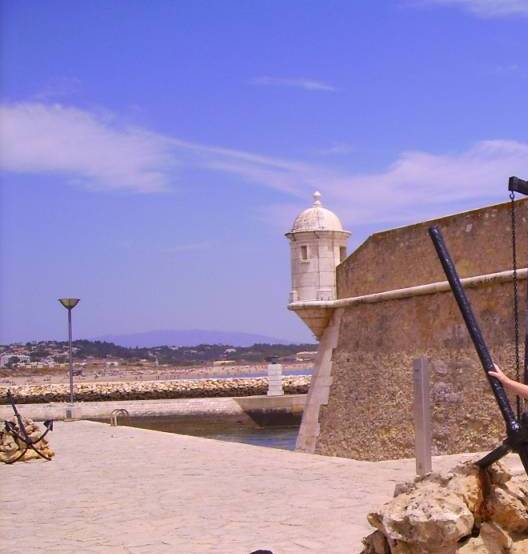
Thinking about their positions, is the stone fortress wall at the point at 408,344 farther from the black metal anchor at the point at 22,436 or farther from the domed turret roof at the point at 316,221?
the black metal anchor at the point at 22,436

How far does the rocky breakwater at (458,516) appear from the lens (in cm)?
362

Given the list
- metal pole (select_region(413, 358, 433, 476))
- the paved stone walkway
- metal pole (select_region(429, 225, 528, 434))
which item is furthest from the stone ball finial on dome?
metal pole (select_region(429, 225, 528, 434))

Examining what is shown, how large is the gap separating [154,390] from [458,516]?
115ft

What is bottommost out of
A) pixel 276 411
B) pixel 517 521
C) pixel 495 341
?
pixel 276 411

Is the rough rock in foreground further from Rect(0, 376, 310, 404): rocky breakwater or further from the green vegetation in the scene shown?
the green vegetation

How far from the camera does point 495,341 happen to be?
9.57 meters

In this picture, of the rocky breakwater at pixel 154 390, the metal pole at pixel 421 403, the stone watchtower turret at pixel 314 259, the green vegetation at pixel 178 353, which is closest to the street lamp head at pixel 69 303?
the stone watchtower turret at pixel 314 259

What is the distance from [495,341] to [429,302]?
4.51 feet

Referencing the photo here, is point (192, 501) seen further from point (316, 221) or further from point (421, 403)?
point (316, 221)

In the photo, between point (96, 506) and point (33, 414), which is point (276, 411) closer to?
point (33, 414)

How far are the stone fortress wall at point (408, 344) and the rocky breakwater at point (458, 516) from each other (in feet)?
17.8

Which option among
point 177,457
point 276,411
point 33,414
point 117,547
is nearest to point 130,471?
point 177,457

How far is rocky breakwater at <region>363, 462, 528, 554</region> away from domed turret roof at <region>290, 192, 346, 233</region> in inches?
380

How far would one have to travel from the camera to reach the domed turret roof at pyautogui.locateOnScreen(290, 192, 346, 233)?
44.4 feet
